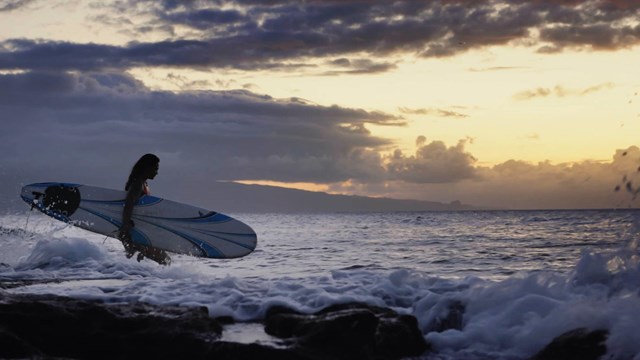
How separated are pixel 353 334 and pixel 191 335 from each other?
5.00 feet

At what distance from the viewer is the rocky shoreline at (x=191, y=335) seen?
554 cm

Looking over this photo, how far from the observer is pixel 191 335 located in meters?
5.76

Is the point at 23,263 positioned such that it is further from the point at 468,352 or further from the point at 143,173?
the point at 468,352

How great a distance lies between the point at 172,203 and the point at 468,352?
8.51 meters

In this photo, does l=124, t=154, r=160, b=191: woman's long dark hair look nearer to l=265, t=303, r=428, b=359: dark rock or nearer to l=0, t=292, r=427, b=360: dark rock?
l=0, t=292, r=427, b=360: dark rock

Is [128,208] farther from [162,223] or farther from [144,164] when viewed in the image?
[144,164]

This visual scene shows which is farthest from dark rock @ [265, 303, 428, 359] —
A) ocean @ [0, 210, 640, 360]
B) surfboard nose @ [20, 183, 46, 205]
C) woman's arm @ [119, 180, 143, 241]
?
surfboard nose @ [20, 183, 46, 205]

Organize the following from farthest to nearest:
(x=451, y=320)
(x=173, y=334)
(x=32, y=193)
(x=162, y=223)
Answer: (x=32, y=193) → (x=162, y=223) → (x=451, y=320) → (x=173, y=334)

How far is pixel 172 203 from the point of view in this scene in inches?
524

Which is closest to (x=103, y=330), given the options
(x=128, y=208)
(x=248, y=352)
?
(x=248, y=352)

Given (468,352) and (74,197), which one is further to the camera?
(74,197)

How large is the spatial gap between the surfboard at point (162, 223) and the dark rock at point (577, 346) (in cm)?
790

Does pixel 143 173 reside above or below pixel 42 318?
above

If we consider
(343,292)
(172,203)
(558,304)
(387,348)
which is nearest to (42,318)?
(387,348)
